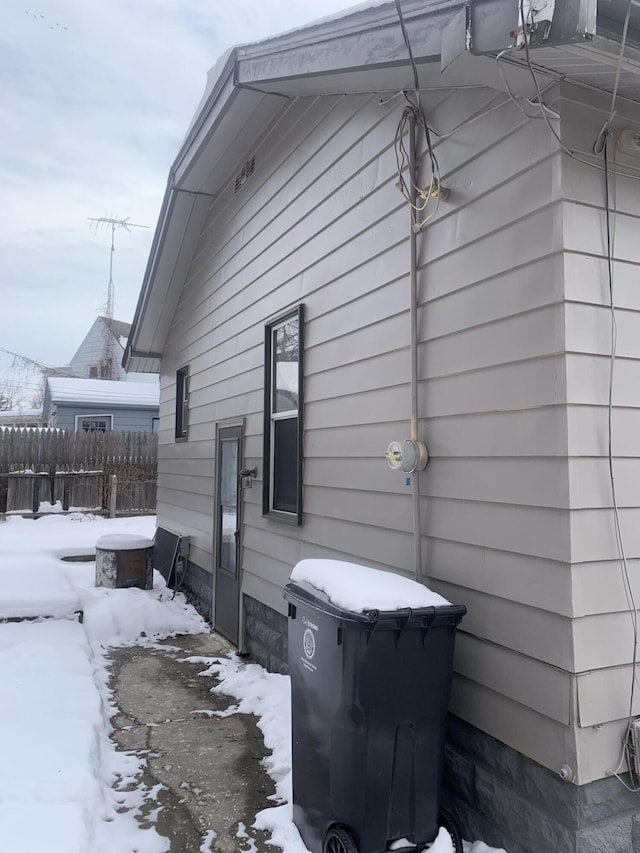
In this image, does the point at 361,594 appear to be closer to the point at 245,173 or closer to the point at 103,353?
the point at 245,173

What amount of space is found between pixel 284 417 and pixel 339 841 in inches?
130

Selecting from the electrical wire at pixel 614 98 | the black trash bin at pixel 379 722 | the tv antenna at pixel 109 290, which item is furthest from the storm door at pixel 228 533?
the tv antenna at pixel 109 290

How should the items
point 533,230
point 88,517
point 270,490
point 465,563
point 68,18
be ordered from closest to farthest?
1. point 533,230
2. point 465,563
3. point 68,18
4. point 270,490
5. point 88,517

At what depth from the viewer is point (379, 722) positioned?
8.54ft

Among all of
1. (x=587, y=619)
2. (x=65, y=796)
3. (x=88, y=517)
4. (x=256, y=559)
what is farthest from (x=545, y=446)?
(x=88, y=517)

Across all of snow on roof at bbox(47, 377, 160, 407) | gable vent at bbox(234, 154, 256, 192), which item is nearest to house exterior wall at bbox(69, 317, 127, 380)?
snow on roof at bbox(47, 377, 160, 407)

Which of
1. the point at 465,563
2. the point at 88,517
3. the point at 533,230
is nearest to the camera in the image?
the point at 533,230

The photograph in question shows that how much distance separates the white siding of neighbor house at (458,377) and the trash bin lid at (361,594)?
0.88ft

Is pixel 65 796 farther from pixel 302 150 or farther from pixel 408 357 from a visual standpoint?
pixel 302 150

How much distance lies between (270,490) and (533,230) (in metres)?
3.54

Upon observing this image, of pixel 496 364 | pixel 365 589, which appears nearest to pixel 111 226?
pixel 496 364

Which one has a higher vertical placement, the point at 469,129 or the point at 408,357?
the point at 469,129

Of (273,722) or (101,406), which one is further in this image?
(101,406)

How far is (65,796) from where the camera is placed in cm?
307
